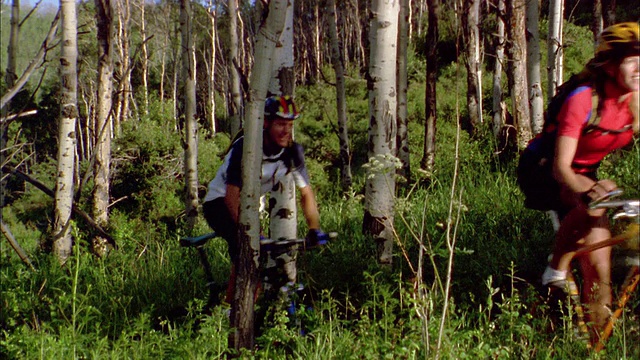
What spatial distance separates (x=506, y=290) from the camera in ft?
15.3

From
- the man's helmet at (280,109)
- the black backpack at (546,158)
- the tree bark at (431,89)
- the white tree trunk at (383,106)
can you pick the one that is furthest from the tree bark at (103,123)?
the tree bark at (431,89)

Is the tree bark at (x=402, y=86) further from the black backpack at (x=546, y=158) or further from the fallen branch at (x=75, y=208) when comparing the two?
the black backpack at (x=546, y=158)

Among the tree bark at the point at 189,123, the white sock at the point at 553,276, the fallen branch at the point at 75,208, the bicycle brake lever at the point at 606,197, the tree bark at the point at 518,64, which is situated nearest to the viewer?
the bicycle brake lever at the point at 606,197

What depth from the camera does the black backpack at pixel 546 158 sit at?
10.3ft

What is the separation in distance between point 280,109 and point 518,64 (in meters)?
6.54

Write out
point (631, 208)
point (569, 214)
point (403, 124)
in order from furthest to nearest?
point (403, 124), point (569, 214), point (631, 208)

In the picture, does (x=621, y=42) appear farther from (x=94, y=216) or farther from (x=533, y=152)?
(x=94, y=216)

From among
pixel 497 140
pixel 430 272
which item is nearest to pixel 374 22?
pixel 430 272

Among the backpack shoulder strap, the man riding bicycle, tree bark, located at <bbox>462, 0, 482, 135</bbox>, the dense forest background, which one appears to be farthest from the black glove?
tree bark, located at <bbox>462, 0, 482, 135</bbox>

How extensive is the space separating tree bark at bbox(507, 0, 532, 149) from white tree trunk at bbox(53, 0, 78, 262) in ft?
20.8

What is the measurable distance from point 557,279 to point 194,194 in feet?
28.8

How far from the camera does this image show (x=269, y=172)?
4078 mm

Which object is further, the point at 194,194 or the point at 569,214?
the point at 194,194

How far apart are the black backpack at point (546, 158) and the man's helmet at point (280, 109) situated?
152 centimetres
